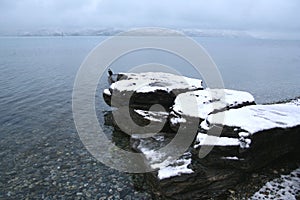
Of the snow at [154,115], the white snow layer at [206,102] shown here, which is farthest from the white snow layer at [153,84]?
the white snow layer at [206,102]

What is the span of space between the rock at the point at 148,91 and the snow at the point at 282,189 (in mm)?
9422

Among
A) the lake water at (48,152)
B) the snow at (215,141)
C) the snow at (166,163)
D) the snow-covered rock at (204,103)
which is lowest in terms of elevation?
the lake water at (48,152)

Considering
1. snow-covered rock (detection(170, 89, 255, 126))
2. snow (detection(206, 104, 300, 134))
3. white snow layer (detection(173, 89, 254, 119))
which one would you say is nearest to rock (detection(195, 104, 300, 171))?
snow (detection(206, 104, 300, 134))

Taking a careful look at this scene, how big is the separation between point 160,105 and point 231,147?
8.52 m

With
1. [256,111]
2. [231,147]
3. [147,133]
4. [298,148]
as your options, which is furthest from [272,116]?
[147,133]

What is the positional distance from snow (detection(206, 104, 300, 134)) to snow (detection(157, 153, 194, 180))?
2.43 meters

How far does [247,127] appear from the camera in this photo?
12273 mm

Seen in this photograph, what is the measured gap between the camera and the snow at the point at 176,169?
12.2 metres

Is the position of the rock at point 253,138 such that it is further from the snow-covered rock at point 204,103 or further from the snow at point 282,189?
the snow-covered rock at point 204,103

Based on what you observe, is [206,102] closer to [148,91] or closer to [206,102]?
[206,102]

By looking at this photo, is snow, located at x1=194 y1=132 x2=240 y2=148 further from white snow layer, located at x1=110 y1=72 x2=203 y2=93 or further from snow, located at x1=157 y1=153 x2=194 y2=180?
white snow layer, located at x1=110 y1=72 x2=203 y2=93

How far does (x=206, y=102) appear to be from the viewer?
17344 mm

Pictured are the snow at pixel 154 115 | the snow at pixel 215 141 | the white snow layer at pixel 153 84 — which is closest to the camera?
the snow at pixel 215 141

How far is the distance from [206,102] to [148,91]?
4558mm
